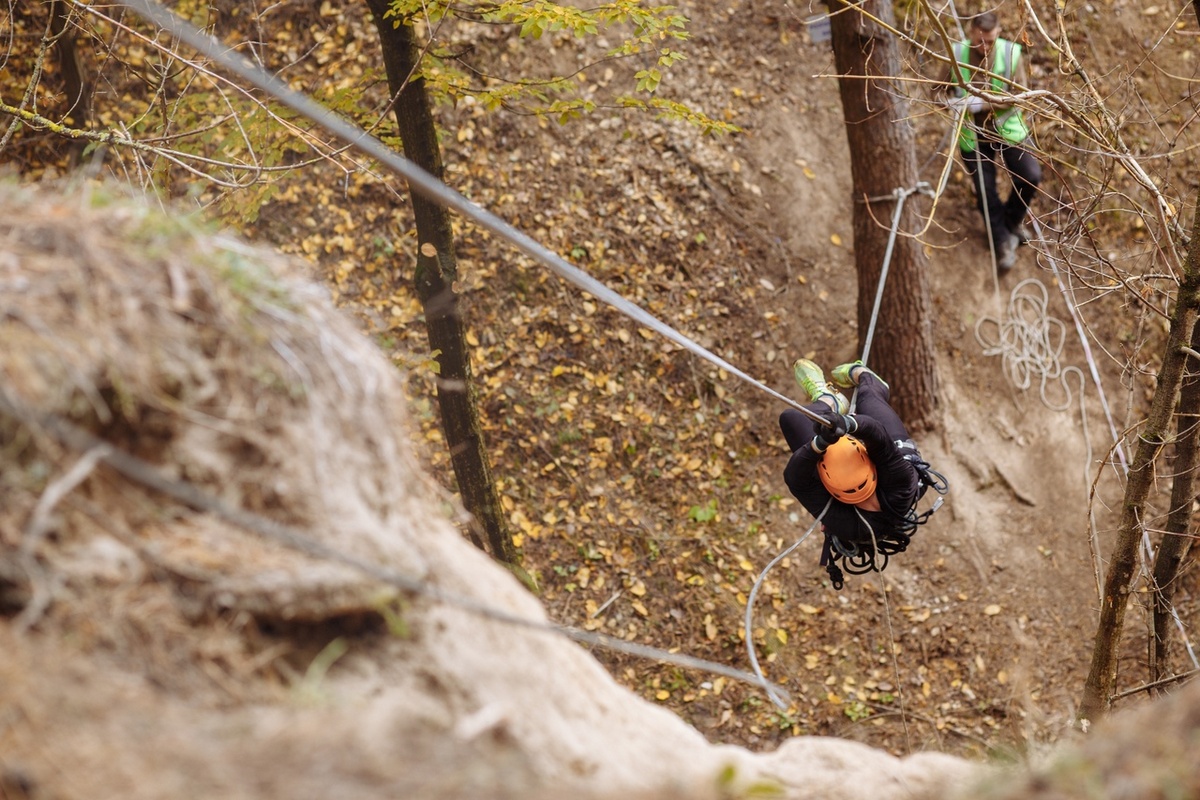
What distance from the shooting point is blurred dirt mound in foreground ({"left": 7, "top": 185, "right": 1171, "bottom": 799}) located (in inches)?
83.4

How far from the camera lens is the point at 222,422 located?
7.89 feet

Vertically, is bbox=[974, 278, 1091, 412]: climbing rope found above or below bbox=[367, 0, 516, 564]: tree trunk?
below

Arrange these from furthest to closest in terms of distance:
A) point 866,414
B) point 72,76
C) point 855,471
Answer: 1. point 72,76
2. point 866,414
3. point 855,471

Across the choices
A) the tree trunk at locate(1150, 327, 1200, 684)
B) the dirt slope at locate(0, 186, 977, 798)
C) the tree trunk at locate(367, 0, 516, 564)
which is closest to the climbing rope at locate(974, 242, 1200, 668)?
the tree trunk at locate(1150, 327, 1200, 684)

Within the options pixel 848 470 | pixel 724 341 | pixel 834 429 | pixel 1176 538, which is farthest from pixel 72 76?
pixel 1176 538

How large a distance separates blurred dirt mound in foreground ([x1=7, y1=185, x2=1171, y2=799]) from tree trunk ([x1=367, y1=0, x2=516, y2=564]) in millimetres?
2510

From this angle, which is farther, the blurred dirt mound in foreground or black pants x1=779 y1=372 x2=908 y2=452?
black pants x1=779 y1=372 x2=908 y2=452

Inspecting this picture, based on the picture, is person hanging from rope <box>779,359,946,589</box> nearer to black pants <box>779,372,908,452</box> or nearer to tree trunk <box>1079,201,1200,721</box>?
black pants <box>779,372,908,452</box>

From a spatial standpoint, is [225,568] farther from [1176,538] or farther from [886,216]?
[886,216]

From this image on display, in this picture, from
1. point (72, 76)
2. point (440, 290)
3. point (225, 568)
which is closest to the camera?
point (225, 568)

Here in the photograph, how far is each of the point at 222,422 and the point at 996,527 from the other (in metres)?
6.59

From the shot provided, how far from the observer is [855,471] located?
462cm

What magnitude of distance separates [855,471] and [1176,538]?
222cm


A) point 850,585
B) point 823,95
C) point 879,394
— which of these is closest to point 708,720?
point 850,585
